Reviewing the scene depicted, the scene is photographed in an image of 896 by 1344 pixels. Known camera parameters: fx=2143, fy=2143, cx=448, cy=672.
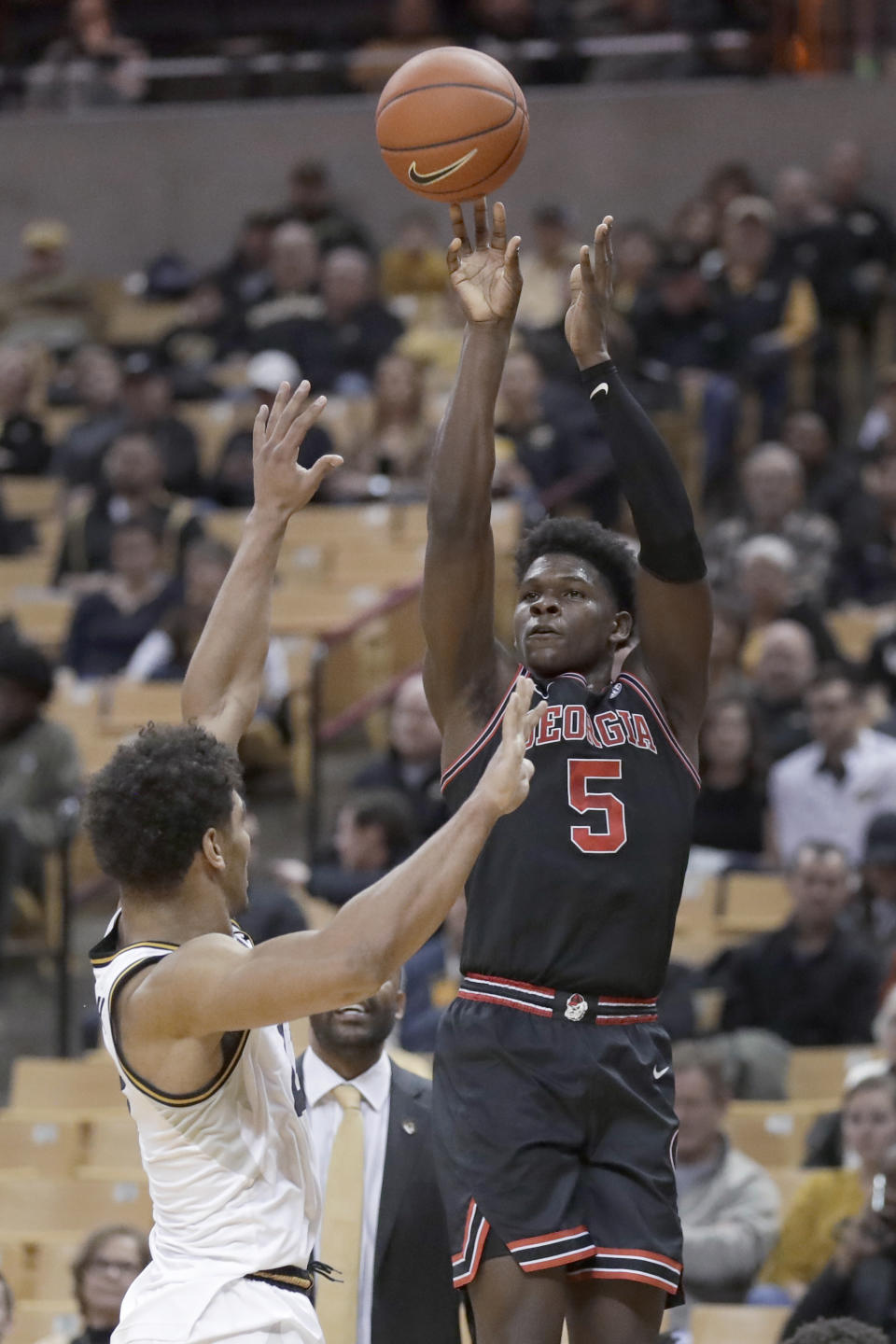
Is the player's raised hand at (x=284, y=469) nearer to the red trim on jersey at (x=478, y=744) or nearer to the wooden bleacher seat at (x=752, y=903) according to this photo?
the red trim on jersey at (x=478, y=744)

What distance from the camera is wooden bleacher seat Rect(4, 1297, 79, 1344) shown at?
19.8 ft

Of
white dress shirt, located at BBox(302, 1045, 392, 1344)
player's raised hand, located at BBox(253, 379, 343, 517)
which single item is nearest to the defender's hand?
player's raised hand, located at BBox(253, 379, 343, 517)

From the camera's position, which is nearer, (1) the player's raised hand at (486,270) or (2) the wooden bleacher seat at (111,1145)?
(1) the player's raised hand at (486,270)

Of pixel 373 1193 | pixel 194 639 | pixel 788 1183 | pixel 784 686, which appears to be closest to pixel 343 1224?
pixel 373 1193

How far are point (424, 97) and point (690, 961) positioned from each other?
450 cm

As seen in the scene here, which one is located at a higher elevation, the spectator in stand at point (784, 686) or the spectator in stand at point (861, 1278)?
the spectator in stand at point (784, 686)

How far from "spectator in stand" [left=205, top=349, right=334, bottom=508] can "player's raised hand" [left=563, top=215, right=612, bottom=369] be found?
7.08 meters

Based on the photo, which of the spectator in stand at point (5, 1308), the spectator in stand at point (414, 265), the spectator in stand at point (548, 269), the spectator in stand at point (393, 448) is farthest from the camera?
the spectator in stand at point (414, 265)

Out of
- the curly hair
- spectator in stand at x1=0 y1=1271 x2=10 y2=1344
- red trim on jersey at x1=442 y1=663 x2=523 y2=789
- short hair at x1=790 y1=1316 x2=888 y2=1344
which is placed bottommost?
spectator in stand at x1=0 y1=1271 x2=10 y2=1344

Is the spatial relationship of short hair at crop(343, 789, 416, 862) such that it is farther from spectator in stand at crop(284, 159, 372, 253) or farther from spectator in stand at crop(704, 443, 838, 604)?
spectator in stand at crop(284, 159, 372, 253)

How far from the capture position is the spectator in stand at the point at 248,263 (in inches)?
548

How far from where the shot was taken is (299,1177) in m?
3.46

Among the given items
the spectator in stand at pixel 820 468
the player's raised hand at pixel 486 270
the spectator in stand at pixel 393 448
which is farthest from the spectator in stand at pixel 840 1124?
the spectator in stand at pixel 393 448

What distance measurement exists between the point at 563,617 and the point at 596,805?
0.36m
